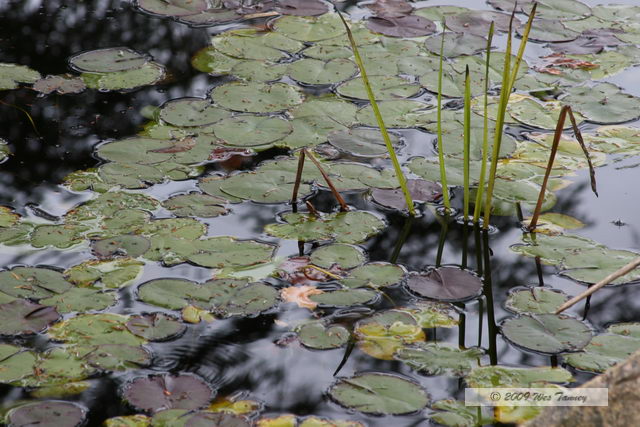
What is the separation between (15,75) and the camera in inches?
144

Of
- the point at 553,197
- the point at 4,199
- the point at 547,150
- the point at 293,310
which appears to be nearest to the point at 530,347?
the point at 293,310

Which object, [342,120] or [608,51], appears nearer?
[342,120]

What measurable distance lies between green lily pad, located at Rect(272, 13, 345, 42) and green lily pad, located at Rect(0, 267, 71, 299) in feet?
6.59

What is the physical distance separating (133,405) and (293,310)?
0.54 m

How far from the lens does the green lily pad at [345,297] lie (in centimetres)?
240

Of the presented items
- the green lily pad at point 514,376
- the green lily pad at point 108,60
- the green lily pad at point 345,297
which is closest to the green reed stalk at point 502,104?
the green lily pad at point 345,297

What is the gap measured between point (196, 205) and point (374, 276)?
2.23 ft

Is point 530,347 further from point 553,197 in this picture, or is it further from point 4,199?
point 4,199

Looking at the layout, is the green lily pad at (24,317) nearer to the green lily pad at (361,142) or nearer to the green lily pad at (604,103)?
the green lily pad at (361,142)

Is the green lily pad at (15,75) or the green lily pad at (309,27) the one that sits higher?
the green lily pad at (309,27)

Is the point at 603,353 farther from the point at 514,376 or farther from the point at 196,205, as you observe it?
the point at 196,205

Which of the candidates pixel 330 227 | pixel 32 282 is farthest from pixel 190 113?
pixel 32 282

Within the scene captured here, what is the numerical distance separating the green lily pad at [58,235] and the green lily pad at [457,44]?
2.00 meters

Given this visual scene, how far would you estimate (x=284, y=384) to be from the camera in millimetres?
2125
